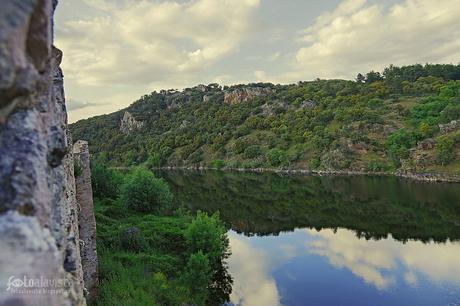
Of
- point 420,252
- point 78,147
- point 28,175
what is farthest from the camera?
point 420,252

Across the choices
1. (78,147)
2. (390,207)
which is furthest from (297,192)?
(78,147)

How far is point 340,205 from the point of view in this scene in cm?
5344

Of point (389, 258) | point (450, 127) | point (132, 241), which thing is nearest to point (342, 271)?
point (389, 258)

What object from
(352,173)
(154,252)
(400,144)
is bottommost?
(352,173)

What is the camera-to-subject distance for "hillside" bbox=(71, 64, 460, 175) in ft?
282

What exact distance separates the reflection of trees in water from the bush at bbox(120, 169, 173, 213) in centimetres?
1246

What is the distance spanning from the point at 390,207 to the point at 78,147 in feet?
135

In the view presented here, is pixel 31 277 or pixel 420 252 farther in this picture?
pixel 420 252

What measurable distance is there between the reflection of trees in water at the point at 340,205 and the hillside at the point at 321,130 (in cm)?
1548

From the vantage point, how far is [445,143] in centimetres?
7662

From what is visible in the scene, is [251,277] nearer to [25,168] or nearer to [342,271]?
[342,271]

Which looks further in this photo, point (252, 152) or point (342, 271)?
point (252, 152)

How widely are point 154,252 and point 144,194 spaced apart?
10.4 meters

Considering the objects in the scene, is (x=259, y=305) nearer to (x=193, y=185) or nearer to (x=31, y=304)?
(x=31, y=304)
